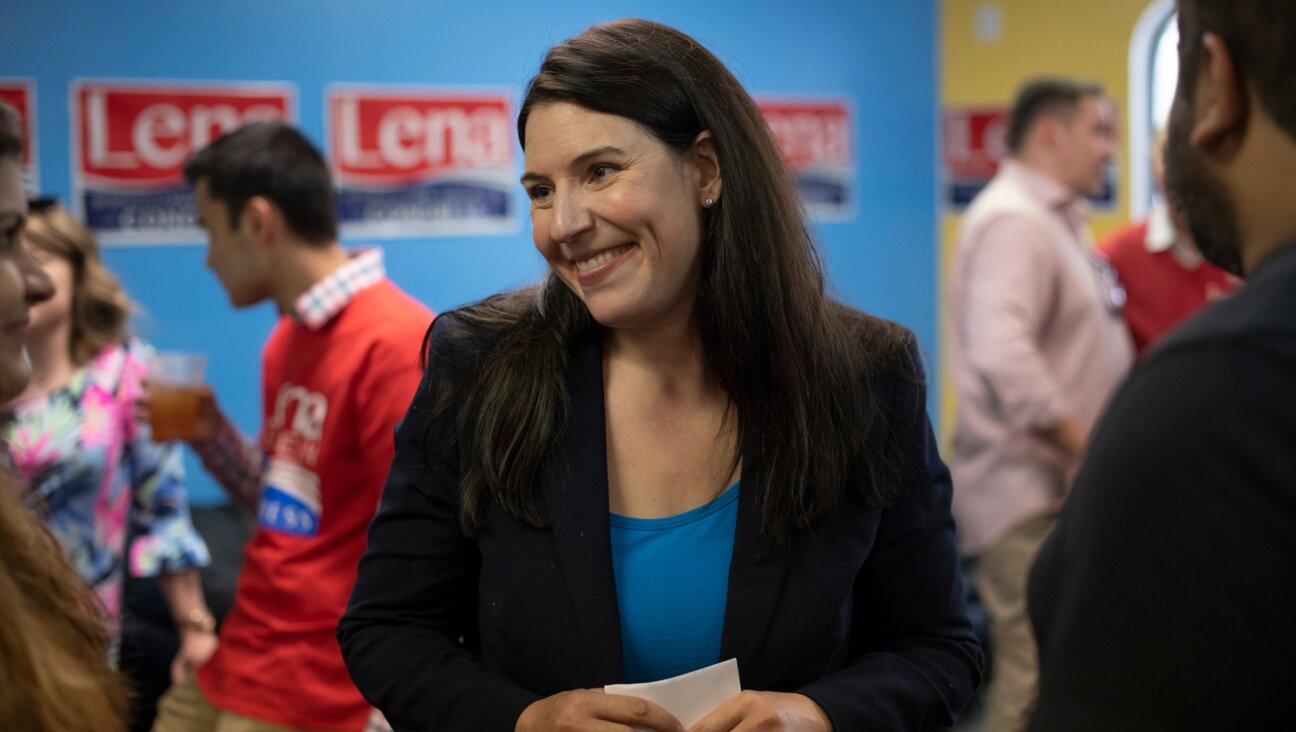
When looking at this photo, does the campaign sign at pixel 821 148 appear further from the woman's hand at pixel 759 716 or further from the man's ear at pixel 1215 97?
the man's ear at pixel 1215 97

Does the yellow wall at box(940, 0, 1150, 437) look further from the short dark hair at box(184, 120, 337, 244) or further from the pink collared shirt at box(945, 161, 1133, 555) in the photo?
the short dark hair at box(184, 120, 337, 244)

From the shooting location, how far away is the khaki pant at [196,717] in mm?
2412

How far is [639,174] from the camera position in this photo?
1.57m

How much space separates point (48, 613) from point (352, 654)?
50 cm

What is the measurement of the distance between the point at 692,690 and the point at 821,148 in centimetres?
476

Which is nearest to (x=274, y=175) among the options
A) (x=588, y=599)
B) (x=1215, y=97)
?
(x=588, y=599)

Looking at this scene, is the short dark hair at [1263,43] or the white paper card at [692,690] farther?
the white paper card at [692,690]

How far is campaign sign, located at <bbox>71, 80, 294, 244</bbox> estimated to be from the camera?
168 inches

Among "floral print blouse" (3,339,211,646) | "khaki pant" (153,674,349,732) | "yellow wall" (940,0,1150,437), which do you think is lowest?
"khaki pant" (153,674,349,732)

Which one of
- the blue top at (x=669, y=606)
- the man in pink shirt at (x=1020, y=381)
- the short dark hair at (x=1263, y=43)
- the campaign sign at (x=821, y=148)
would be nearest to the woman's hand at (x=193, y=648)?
the blue top at (x=669, y=606)

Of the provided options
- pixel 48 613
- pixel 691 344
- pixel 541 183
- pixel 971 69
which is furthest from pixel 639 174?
pixel 971 69

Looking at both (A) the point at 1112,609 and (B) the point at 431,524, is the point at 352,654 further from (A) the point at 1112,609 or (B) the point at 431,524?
(A) the point at 1112,609

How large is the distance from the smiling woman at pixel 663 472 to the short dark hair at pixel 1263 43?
2.62 ft

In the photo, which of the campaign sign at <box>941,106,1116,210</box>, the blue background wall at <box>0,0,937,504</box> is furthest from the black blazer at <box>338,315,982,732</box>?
the campaign sign at <box>941,106,1116,210</box>
